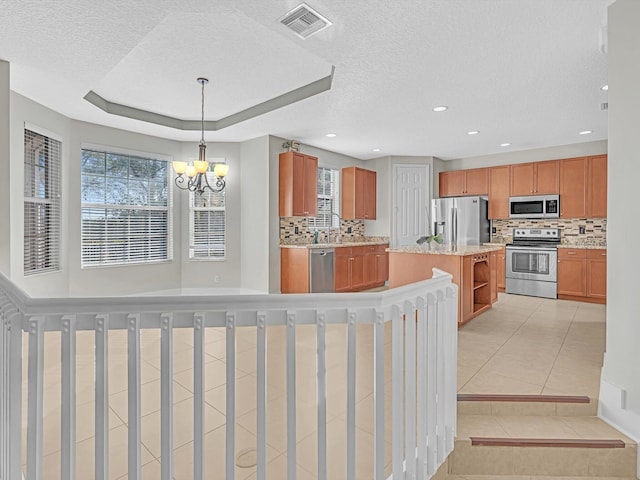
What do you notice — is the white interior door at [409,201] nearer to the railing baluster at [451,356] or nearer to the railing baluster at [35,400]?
the railing baluster at [451,356]

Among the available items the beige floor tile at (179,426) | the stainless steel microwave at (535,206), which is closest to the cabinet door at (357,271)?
the stainless steel microwave at (535,206)

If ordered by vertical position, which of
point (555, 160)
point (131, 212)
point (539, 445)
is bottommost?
point (539, 445)

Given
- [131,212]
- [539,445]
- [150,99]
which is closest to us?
[539,445]

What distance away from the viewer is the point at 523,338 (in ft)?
11.8

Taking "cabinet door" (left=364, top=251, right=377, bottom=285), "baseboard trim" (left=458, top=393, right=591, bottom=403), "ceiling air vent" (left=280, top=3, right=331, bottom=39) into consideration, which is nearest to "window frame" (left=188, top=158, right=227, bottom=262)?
"cabinet door" (left=364, top=251, right=377, bottom=285)

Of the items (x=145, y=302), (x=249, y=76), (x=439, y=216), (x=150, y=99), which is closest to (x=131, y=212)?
(x=150, y=99)

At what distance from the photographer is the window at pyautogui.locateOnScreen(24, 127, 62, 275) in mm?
4195

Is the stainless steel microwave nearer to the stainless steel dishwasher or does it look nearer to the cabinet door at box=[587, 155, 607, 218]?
the cabinet door at box=[587, 155, 607, 218]

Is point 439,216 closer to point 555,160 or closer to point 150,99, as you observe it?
point 555,160

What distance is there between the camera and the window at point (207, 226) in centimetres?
605

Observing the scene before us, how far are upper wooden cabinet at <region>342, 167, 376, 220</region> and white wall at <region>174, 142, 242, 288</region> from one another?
2110 mm

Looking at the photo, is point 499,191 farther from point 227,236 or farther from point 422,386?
point 422,386

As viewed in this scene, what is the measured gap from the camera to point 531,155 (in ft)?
21.3

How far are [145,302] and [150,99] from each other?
3.91 m
